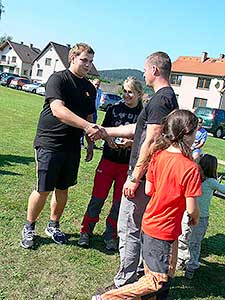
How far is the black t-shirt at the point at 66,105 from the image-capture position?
401cm

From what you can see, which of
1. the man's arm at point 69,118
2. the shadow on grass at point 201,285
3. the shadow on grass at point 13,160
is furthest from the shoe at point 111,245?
the shadow on grass at point 13,160

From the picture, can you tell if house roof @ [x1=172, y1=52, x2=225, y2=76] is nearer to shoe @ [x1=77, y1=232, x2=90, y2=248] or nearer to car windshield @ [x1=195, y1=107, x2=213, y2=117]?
car windshield @ [x1=195, y1=107, x2=213, y2=117]

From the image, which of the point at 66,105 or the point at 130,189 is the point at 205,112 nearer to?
the point at 66,105

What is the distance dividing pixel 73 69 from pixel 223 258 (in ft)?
A: 9.38

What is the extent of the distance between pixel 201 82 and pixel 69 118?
46.3 m

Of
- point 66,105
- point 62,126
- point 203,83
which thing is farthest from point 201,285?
point 203,83

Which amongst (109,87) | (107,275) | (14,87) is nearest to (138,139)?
(107,275)

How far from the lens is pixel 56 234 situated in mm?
4543

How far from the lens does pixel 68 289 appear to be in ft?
12.0

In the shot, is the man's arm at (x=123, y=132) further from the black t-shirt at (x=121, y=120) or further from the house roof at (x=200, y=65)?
the house roof at (x=200, y=65)

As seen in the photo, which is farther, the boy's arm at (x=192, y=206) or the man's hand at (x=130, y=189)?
the man's hand at (x=130, y=189)

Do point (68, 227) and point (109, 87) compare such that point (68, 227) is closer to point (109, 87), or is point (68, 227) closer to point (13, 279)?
point (13, 279)

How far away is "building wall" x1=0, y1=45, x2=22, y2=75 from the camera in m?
74.4

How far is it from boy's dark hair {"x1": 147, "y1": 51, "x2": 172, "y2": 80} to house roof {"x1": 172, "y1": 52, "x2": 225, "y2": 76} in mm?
45037
